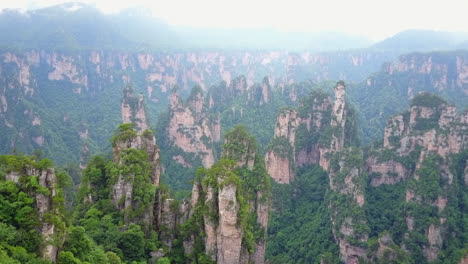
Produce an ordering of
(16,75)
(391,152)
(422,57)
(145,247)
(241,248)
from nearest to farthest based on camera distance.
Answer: (145,247) → (241,248) → (391,152) → (16,75) → (422,57)

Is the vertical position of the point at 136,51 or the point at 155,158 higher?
the point at 136,51

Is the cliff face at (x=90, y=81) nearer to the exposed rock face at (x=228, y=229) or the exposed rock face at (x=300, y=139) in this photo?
the exposed rock face at (x=300, y=139)

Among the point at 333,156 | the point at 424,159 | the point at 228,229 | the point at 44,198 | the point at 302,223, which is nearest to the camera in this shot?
the point at 44,198

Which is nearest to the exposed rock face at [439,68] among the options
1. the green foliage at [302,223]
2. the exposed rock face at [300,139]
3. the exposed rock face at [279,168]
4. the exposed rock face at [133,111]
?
the exposed rock face at [300,139]

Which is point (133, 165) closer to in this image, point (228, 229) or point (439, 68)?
Result: point (228, 229)

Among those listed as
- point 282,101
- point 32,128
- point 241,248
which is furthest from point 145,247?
point 282,101

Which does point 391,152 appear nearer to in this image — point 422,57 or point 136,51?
point 422,57

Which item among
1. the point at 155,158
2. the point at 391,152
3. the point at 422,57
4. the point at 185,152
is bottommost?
the point at 185,152

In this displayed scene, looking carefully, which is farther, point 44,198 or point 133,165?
point 133,165

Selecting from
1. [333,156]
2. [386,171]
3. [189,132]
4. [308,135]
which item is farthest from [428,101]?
[189,132]

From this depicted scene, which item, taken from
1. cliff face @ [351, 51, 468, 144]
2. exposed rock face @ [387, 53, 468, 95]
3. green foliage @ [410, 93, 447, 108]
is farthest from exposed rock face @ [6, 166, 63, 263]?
exposed rock face @ [387, 53, 468, 95]

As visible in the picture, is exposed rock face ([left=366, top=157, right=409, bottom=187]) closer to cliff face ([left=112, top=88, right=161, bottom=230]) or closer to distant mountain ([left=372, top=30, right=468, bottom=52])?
cliff face ([left=112, top=88, right=161, bottom=230])
